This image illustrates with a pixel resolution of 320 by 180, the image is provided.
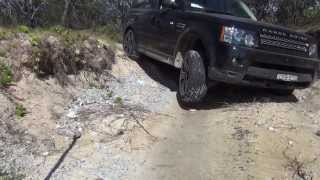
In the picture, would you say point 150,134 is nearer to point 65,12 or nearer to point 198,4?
point 198,4

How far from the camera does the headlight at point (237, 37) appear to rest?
739cm

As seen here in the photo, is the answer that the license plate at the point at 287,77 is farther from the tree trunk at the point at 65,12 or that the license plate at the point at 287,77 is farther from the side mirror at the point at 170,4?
the tree trunk at the point at 65,12

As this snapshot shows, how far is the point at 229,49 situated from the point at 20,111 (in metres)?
2.78

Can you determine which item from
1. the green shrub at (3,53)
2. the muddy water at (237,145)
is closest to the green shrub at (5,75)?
the green shrub at (3,53)

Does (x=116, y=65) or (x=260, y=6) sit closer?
(x=116, y=65)

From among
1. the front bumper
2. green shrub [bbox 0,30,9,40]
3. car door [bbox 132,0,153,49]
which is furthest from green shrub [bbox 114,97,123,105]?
car door [bbox 132,0,153,49]

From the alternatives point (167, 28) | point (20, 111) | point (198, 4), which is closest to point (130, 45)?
point (167, 28)

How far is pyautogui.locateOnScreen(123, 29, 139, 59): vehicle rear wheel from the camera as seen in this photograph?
10.8 metres

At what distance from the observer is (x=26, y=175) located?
5676mm

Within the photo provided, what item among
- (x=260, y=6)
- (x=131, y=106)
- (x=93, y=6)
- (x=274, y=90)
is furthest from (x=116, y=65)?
(x=260, y=6)

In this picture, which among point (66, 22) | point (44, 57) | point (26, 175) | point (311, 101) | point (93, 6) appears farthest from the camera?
point (93, 6)

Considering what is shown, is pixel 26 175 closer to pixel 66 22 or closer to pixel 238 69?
pixel 238 69

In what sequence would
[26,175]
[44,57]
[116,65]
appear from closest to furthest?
[26,175]
[44,57]
[116,65]

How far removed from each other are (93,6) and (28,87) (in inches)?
349
